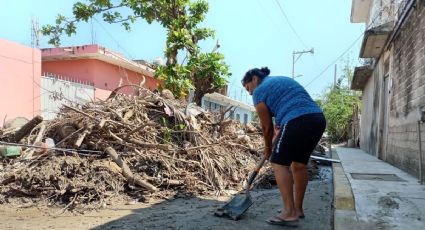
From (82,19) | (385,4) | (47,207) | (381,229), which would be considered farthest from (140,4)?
(381,229)

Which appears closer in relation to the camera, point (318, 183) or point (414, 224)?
point (414, 224)

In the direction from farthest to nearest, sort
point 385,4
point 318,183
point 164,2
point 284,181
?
1. point 385,4
2. point 164,2
3. point 318,183
4. point 284,181

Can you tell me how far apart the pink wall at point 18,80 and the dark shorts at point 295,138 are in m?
7.76

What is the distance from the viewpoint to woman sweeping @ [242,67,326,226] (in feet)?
12.9

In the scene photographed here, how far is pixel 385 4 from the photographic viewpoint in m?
13.9

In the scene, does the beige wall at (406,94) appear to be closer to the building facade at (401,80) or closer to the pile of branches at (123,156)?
the building facade at (401,80)

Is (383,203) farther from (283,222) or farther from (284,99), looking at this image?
(284,99)

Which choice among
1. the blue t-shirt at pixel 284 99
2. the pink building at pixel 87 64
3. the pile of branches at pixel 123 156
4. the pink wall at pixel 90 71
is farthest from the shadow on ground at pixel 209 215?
the pink wall at pixel 90 71

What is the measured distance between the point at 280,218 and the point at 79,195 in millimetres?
2705

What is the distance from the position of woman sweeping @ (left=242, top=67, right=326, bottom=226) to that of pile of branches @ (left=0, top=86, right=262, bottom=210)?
2125mm

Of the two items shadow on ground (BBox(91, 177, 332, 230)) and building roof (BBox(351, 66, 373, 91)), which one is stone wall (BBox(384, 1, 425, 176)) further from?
building roof (BBox(351, 66, 373, 91))

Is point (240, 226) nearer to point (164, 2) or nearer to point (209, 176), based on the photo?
point (209, 176)

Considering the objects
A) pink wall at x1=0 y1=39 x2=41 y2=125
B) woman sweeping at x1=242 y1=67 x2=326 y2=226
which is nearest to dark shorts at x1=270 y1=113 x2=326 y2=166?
woman sweeping at x1=242 y1=67 x2=326 y2=226

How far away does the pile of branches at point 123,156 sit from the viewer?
5.56 metres
